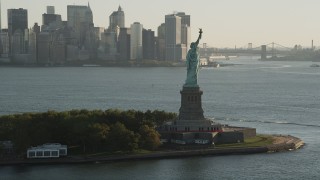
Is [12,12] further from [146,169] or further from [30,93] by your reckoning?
[146,169]

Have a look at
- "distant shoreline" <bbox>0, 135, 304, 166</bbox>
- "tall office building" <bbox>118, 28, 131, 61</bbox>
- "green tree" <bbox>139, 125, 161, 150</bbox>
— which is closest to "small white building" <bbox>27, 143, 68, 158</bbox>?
"distant shoreline" <bbox>0, 135, 304, 166</bbox>

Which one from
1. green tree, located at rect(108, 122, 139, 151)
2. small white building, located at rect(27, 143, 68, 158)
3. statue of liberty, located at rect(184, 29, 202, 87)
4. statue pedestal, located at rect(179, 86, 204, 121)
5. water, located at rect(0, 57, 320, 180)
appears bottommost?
water, located at rect(0, 57, 320, 180)

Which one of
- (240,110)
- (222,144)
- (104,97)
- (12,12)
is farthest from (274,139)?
(12,12)

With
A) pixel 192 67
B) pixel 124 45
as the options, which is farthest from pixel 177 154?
pixel 124 45

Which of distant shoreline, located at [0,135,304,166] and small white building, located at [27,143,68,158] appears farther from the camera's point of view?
small white building, located at [27,143,68,158]

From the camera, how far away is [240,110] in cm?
5825

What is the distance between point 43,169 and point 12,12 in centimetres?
17063

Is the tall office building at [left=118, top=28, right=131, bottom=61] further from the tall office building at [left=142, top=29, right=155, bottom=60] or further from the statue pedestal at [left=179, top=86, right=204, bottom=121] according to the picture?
the statue pedestal at [left=179, top=86, right=204, bottom=121]

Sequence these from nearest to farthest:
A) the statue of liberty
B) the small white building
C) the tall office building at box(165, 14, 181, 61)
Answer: the small white building → the statue of liberty → the tall office building at box(165, 14, 181, 61)

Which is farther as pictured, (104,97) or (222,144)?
(104,97)

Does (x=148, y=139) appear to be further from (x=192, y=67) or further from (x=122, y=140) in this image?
(x=192, y=67)

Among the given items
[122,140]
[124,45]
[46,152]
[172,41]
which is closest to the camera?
[46,152]

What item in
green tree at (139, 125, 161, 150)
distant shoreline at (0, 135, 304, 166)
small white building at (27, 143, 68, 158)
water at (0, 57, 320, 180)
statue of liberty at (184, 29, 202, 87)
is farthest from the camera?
statue of liberty at (184, 29, 202, 87)

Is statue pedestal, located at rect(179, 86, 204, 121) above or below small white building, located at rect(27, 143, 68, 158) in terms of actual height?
above
